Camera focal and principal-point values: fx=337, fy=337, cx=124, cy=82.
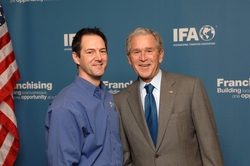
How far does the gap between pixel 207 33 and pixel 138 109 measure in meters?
1.18

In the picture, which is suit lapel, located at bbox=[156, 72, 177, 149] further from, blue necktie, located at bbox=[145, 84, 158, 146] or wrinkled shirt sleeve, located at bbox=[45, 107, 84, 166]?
wrinkled shirt sleeve, located at bbox=[45, 107, 84, 166]

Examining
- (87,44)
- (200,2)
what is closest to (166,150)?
(87,44)

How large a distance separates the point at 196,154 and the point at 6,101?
1952mm

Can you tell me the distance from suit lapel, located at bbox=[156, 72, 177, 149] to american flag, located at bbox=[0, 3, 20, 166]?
170 cm

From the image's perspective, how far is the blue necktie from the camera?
78.7 inches

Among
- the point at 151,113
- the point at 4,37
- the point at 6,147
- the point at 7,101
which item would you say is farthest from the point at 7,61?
the point at 151,113

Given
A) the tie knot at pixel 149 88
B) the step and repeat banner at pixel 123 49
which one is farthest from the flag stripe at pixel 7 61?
the tie knot at pixel 149 88

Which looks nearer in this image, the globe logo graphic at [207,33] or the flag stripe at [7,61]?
the globe logo graphic at [207,33]

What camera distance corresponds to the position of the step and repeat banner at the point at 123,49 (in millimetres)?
2832

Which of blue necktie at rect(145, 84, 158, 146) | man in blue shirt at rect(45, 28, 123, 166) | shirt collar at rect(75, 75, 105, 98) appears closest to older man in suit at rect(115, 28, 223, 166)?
blue necktie at rect(145, 84, 158, 146)

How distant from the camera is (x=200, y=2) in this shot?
9.52ft

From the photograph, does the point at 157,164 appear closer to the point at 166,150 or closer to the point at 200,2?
the point at 166,150

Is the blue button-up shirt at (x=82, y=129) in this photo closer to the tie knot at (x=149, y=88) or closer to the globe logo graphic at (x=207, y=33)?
the tie knot at (x=149, y=88)

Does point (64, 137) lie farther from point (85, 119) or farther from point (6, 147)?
point (6, 147)
